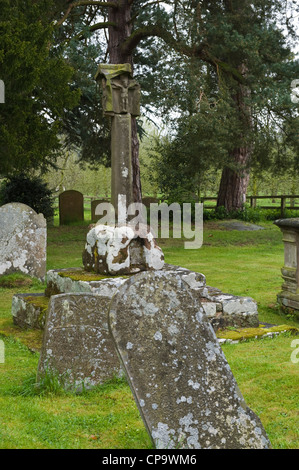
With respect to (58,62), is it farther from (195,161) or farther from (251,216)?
(251,216)

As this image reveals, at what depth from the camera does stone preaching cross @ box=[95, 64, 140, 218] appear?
37.6 feet

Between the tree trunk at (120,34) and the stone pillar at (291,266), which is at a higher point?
the tree trunk at (120,34)

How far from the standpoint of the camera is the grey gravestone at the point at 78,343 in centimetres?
439

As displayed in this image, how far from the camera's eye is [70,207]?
21.5 meters

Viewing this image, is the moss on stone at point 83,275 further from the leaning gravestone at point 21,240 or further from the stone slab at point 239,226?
the stone slab at point 239,226

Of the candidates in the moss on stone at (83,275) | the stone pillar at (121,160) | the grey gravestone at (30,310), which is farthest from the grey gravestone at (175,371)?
the stone pillar at (121,160)

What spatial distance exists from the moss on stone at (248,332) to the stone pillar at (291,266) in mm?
1571

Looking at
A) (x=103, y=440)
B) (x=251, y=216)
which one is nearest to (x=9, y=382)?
(x=103, y=440)

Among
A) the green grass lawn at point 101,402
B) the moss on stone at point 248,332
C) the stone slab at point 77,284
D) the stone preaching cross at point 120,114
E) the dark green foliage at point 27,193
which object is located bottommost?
the moss on stone at point 248,332

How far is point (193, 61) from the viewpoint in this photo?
17016mm

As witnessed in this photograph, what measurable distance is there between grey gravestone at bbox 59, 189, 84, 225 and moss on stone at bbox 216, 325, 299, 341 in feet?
51.8

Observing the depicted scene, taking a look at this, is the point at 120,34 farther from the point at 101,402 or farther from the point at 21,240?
the point at 101,402

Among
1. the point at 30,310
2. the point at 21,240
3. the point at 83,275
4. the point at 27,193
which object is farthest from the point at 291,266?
the point at 27,193

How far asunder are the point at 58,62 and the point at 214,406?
12387 millimetres
